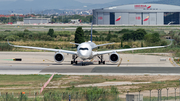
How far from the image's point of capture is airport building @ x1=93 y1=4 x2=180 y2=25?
600ft

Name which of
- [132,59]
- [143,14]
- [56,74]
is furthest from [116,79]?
[143,14]

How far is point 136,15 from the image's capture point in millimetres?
184250

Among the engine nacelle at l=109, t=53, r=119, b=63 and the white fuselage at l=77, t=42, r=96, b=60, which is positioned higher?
the white fuselage at l=77, t=42, r=96, b=60

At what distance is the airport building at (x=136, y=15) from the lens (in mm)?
183000

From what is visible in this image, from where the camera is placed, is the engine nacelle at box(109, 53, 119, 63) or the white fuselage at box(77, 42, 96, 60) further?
the engine nacelle at box(109, 53, 119, 63)

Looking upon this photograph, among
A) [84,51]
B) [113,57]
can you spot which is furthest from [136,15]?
[84,51]

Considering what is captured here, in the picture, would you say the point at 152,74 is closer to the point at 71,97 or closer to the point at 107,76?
the point at 107,76

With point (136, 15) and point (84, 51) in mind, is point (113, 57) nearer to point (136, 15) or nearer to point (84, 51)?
point (84, 51)

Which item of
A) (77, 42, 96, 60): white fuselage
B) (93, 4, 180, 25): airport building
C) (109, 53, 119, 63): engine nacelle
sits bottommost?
(109, 53, 119, 63): engine nacelle

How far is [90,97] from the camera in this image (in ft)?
62.1

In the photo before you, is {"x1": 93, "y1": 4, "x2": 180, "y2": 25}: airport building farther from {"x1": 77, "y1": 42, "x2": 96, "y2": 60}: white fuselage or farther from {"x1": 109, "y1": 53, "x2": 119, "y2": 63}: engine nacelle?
{"x1": 77, "y1": 42, "x2": 96, "y2": 60}: white fuselage

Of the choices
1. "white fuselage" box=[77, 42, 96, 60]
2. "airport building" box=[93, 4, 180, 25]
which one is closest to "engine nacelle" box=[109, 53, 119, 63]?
"white fuselage" box=[77, 42, 96, 60]

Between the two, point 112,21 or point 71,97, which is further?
point 112,21

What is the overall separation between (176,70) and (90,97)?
21.5 m
